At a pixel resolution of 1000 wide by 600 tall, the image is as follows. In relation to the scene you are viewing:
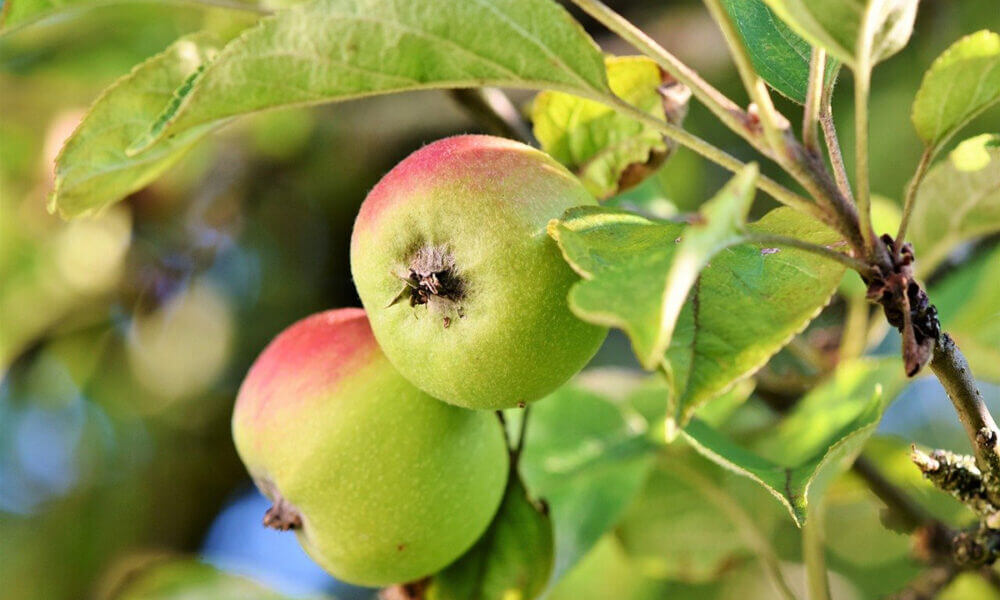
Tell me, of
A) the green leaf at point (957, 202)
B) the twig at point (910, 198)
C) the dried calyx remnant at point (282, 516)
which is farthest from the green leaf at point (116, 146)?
the green leaf at point (957, 202)

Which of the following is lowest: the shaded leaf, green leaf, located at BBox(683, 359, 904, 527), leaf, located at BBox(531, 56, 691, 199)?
the shaded leaf

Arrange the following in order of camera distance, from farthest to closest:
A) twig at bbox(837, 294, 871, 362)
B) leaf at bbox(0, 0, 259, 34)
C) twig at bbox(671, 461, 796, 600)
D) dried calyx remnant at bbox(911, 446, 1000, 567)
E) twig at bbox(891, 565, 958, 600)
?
twig at bbox(837, 294, 871, 362), twig at bbox(671, 461, 796, 600), twig at bbox(891, 565, 958, 600), leaf at bbox(0, 0, 259, 34), dried calyx remnant at bbox(911, 446, 1000, 567)

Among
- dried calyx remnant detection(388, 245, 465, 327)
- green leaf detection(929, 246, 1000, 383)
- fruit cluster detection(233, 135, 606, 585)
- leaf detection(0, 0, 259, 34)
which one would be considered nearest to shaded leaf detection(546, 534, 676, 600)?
green leaf detection(929, 246, 1000, 383)

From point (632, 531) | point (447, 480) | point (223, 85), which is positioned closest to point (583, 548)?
point (632, 531)

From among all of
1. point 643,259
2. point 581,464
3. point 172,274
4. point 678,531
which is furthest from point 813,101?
point 172,274

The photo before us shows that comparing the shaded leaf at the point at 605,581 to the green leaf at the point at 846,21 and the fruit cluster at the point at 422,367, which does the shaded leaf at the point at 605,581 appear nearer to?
the fruit cluster at the point at 422,367

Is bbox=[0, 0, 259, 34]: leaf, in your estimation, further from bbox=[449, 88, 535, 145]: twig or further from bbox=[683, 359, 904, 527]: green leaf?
bbox=[683, 359, 904, 527]: green leaf
